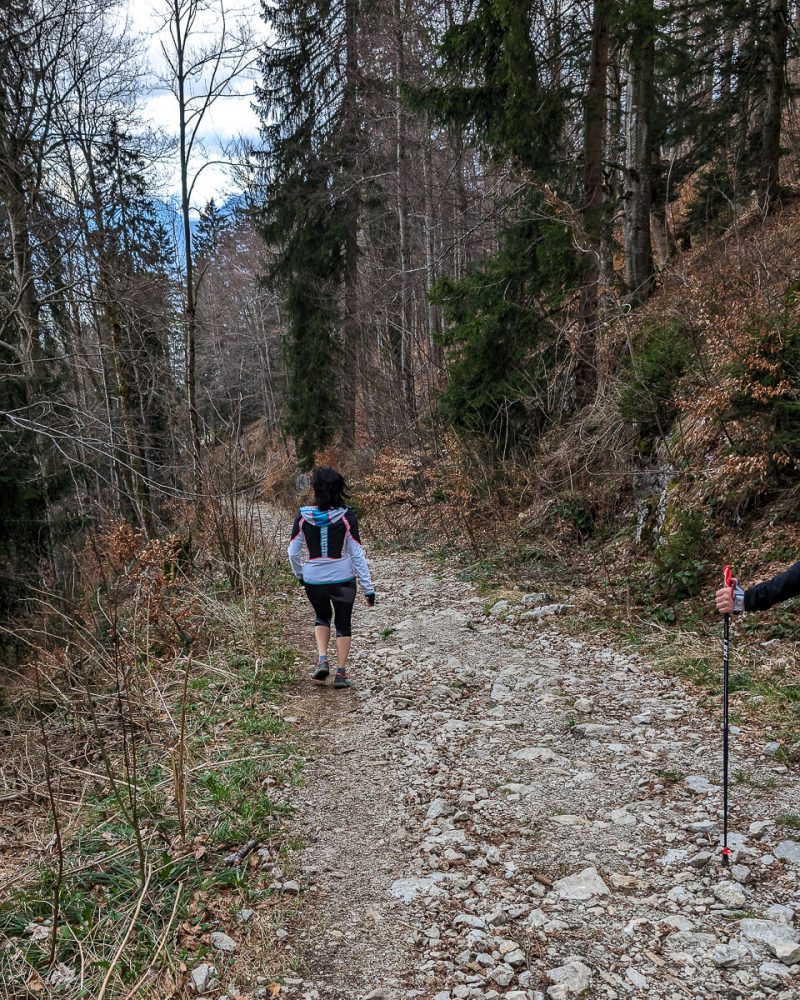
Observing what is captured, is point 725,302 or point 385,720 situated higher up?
point 725,302

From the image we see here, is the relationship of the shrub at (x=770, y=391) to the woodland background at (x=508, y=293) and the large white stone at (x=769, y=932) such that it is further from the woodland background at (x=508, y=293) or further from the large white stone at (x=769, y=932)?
the large white stone at (x=769, y=932)

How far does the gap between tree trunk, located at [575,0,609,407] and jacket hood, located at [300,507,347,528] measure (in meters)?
5.73

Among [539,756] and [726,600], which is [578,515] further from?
[726,600]

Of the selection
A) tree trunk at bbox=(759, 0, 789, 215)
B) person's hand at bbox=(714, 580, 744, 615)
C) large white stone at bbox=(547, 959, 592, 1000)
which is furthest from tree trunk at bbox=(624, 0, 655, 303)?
large white stone at bbox=(547, 959, 592, 1000)

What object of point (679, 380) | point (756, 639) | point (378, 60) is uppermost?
point (378, 60)

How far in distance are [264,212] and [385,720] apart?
19.0 m

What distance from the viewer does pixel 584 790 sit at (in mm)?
4098

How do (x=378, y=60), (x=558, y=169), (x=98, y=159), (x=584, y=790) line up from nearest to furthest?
1. (x=584, y=790)
2. (x=558, y=169)
3. (x=98, y=159)
4. (x=378, y=60)

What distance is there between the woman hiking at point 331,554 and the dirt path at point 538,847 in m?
0.82

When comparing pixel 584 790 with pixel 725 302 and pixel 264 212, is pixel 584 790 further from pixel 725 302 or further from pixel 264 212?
pixel 264 212

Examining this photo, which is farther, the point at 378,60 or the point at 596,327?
the point at 378,60

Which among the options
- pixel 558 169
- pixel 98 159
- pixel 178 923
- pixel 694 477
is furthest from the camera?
pixel 98 159

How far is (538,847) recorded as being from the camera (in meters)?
3.58

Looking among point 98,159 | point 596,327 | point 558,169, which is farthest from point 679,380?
point 98,159
